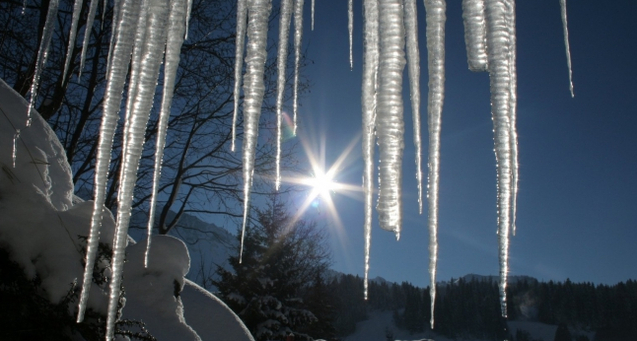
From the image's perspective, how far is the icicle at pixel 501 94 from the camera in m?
0.88

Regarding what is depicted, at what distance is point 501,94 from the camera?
0.89m

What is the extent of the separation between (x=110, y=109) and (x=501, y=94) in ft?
3.36

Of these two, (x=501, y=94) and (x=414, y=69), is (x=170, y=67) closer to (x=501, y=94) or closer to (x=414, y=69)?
(x=414, y=69)

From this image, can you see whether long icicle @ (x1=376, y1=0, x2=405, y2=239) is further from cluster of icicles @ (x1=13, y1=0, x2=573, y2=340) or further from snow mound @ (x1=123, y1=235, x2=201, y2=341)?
snow mound @ (x1=123, y1=235, x2=201, y2=341)

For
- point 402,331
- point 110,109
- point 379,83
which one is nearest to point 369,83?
point 379,83

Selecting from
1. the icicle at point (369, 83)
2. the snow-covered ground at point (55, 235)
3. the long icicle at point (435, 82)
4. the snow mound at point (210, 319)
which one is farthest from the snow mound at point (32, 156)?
the long icicle at point (435, 82)

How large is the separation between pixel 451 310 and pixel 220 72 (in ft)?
411

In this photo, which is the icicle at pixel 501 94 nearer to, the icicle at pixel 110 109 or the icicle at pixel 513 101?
the icicle at pixel 513 101

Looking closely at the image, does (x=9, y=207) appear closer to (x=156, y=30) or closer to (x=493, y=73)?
(x=156, y=30)

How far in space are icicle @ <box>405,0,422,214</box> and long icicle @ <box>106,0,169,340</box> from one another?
0.69 meters

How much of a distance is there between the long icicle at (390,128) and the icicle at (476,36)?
0.15 metres

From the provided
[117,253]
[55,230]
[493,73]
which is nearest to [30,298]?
[55,230]

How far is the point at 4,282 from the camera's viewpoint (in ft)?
7.75

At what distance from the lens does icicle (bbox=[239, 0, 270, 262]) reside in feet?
3.75
